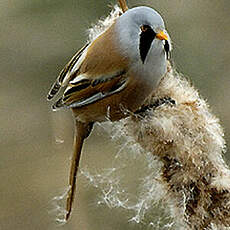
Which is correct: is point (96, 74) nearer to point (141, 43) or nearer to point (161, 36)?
point (141, 43)

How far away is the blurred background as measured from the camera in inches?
165

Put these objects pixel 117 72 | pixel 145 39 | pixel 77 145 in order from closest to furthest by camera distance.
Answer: pixel 145 39, pixel 117 72, pixel 77 145

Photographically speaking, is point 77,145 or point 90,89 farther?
point 77,145

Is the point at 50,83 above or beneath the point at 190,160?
beneath

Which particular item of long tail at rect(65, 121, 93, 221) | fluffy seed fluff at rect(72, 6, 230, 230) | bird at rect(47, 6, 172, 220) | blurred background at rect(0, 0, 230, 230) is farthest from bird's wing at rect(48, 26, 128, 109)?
blurred background at rect(0, 0, 230, 230)

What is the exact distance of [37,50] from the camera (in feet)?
17.3

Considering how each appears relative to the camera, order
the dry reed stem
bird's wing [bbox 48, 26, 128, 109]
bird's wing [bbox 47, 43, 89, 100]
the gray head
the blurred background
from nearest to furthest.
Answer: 1. the dry reed stem
2. the gray head
3. bird's wing [bbox 48, 26, 128, 109]
4. bird's wing [bbox 47, 43, 89, 100]
5. the blurred background

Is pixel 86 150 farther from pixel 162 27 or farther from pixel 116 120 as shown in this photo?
pixel 162 27

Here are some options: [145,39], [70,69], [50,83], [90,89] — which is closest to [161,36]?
[145,39]

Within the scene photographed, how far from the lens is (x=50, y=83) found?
488cm

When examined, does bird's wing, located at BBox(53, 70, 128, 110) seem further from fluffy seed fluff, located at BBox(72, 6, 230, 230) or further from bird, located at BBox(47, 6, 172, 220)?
fluffy seed fluff, located at BBox(72, 6, 230, 230)

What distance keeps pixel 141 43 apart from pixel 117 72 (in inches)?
6.7

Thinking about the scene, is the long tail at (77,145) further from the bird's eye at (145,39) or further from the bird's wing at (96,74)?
the bird's eye at (145,39)

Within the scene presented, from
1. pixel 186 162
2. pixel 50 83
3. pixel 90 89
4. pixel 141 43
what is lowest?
pixel 50 83
